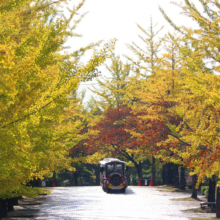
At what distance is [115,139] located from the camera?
32938 mm

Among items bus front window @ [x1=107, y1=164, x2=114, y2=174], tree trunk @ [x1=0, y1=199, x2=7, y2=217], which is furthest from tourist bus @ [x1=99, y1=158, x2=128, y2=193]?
tree trunk @ [x1=0, y1=199, x2=7, y2=217]

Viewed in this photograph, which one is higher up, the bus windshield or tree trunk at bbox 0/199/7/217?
the bus windshield

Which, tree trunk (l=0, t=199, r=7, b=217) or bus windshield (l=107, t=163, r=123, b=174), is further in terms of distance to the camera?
bus windshield (l=107, t=163, r=123, b=174)

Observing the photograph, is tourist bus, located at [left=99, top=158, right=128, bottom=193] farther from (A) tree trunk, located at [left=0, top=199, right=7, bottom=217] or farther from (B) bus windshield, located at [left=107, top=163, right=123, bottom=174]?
(A) tree trunk, located at [left=0, top=199, right=7, bottom=217]

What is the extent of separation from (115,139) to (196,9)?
22.9m

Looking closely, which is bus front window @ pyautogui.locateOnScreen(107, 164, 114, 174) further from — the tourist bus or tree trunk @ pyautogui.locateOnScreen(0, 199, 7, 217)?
tree trunk @ pyautogui.locateOnScreen(0, 199, 7, 217)

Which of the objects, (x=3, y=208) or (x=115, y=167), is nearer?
(x=3, y=208)

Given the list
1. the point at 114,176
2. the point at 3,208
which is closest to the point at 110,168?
the point at 114,176

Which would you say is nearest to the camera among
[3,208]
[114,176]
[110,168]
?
[3,208]

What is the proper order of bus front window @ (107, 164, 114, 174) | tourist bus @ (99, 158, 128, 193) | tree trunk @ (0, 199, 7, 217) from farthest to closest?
bus front window @ (107, 164, 114, 174)
tourist bus @ (99, 158, 128, 193)
tree trunk @ (0, 199, 7, 217)

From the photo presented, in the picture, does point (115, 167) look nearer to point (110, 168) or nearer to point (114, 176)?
point (110, 168)

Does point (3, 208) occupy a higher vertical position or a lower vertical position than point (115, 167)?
lower

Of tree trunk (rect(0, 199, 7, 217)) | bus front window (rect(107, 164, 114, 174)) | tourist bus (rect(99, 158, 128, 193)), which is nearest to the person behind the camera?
tree trunk (rect(0, 199, 7, 217))

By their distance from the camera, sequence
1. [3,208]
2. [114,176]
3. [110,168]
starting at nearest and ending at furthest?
1. [3,208]
2. [114,176]
3. [110,168]
